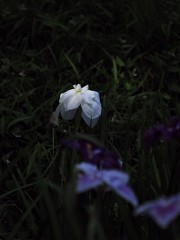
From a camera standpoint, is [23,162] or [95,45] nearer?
[23,162]

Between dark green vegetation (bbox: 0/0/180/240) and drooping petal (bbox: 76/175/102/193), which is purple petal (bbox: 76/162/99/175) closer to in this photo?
drooping petal (bbox: 76/175/102/193)

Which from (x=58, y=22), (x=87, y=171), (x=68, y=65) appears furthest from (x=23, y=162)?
(x=87, y=171)

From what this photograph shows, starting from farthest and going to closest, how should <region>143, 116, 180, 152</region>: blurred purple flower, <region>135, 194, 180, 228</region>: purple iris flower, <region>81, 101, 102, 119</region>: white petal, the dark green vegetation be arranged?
the dark green vegetation → <region>81, 101, 102, 119</region>: white petal → <region>143, 116, 180, 152</region>: blurred purple flower → <region>135, 194, 180, 228</region>: purple iris flower

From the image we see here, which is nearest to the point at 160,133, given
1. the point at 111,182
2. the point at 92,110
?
the point at 111,182

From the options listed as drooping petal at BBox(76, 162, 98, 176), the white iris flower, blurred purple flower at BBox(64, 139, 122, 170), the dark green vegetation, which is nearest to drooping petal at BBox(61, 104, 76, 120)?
the white iris flower

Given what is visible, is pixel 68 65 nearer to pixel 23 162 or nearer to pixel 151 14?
pixel 151 14

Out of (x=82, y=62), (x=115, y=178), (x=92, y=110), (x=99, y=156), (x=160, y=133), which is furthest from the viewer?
(x=82, y=62)

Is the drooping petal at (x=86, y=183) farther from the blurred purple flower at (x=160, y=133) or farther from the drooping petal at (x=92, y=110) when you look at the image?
the drooping petal at (x=92, y=110)

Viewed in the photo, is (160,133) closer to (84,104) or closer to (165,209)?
(165,209)
